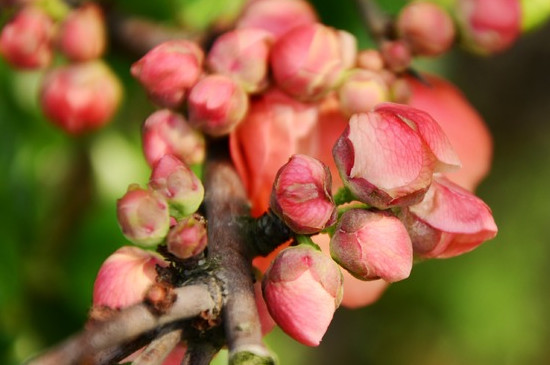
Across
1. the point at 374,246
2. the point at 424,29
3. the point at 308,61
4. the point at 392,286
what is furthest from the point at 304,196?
the point at 392,286

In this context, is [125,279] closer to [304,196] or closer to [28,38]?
[304,196]

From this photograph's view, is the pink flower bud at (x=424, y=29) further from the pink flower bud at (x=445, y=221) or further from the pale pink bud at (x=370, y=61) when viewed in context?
the pink flower bud at (x=445, y=221)

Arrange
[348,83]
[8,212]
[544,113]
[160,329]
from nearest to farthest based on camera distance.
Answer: [160,329] → [348,83] → [8,212] → [544,113]

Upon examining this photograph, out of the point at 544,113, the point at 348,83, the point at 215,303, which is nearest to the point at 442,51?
the point at 348,83

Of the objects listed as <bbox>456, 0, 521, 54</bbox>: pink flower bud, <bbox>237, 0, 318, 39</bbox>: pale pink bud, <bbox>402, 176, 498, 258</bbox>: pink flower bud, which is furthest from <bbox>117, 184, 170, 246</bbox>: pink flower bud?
<bbox>456, 0, 521, 54</bbox>: pink flower bud

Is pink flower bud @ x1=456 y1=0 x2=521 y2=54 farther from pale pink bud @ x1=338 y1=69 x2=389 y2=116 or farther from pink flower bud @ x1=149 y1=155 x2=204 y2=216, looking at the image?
pink flower bud @ x1=149 y1=155 x2=204 y2=216

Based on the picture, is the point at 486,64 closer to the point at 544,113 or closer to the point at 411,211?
the point at 544,113
